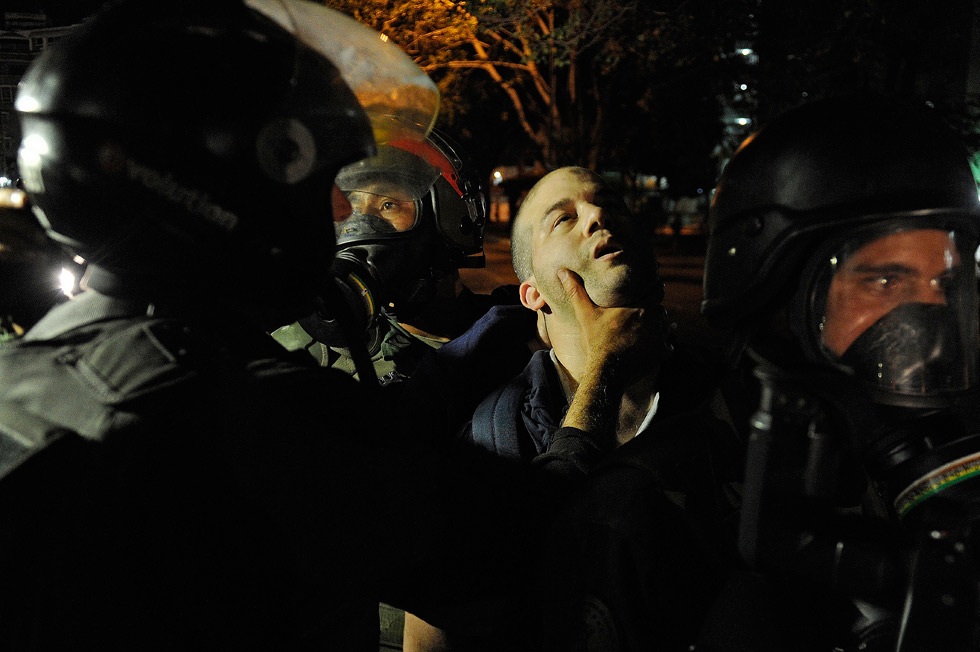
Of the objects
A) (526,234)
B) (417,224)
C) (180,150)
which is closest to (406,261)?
(417,224)

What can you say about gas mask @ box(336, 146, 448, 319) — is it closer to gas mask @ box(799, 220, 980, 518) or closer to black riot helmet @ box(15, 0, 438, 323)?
black riot helmet @ box(15, 0, 438, 323)

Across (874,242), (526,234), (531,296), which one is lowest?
(531,296)

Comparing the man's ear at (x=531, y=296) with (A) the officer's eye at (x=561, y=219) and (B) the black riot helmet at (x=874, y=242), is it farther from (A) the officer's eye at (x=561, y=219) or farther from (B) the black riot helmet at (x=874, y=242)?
(B) the black riot helmet at (x=874, y=242)

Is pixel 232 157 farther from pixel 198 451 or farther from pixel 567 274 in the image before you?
pixel 567 274

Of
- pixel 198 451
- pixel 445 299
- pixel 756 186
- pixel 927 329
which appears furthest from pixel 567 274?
pixel 445 299

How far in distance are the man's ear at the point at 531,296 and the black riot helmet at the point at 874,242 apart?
1209 mm

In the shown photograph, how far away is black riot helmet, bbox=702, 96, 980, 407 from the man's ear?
1.21 m

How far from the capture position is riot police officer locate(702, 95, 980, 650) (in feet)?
4.02

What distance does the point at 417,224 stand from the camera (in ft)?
12.8

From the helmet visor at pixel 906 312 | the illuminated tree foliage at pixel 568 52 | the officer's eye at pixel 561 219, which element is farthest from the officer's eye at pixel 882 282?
the illuminated tree foliage at pixel 568 52

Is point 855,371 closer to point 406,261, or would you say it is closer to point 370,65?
point 370,65

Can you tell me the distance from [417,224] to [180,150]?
8.51 feet

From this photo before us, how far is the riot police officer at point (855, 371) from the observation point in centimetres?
123

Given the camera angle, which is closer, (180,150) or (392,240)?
(180,150)
